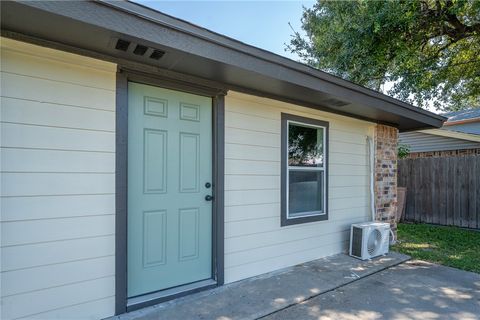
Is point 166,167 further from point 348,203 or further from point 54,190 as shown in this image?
point 348,203

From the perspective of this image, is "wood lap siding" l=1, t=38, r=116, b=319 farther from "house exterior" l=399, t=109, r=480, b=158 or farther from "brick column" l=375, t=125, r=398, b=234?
"house exterior" l=399, t=109, r=480, b=158

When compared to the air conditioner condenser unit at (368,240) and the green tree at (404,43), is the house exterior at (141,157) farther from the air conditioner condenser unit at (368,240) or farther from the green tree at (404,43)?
the green tree at (404,43)

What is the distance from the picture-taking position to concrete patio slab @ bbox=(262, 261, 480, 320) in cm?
275

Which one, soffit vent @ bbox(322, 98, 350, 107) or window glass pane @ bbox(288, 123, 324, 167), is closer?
soffit vent @ bbox(322, 98, 350, 107)

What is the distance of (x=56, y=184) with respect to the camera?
236 cm

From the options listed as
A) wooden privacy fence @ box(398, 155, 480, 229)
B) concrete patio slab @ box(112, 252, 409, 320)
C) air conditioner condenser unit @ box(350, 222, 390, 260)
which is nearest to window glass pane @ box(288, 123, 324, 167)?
air conditioner condenser unit @ box(350, 222, 390, 260)

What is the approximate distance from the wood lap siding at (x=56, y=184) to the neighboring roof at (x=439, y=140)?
8.22 meters

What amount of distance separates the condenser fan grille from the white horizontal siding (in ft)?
1.35

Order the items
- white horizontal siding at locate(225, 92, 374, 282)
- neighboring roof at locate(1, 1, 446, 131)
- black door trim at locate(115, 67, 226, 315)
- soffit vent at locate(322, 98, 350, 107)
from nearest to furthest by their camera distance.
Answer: neighboring roof at locate(1, 1, 446, 131)
black door trim at locate(115, 67, 226, 315)
white horizontal siding at locate(225, 92, 374, 282)
soffit vent at locate(322, 98, 350, 107)

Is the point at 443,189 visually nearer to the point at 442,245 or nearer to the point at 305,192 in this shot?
the point at 442,245

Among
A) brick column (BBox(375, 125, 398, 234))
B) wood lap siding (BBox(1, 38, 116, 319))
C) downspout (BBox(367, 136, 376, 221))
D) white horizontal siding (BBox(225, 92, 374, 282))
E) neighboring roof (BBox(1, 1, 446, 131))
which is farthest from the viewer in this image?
brick column (BBox(375, 125, 398, 234))

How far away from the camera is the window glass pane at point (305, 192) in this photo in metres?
4.09

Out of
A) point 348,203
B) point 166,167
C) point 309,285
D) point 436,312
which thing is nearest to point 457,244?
point 348,203

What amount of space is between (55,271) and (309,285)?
2.52 meters
